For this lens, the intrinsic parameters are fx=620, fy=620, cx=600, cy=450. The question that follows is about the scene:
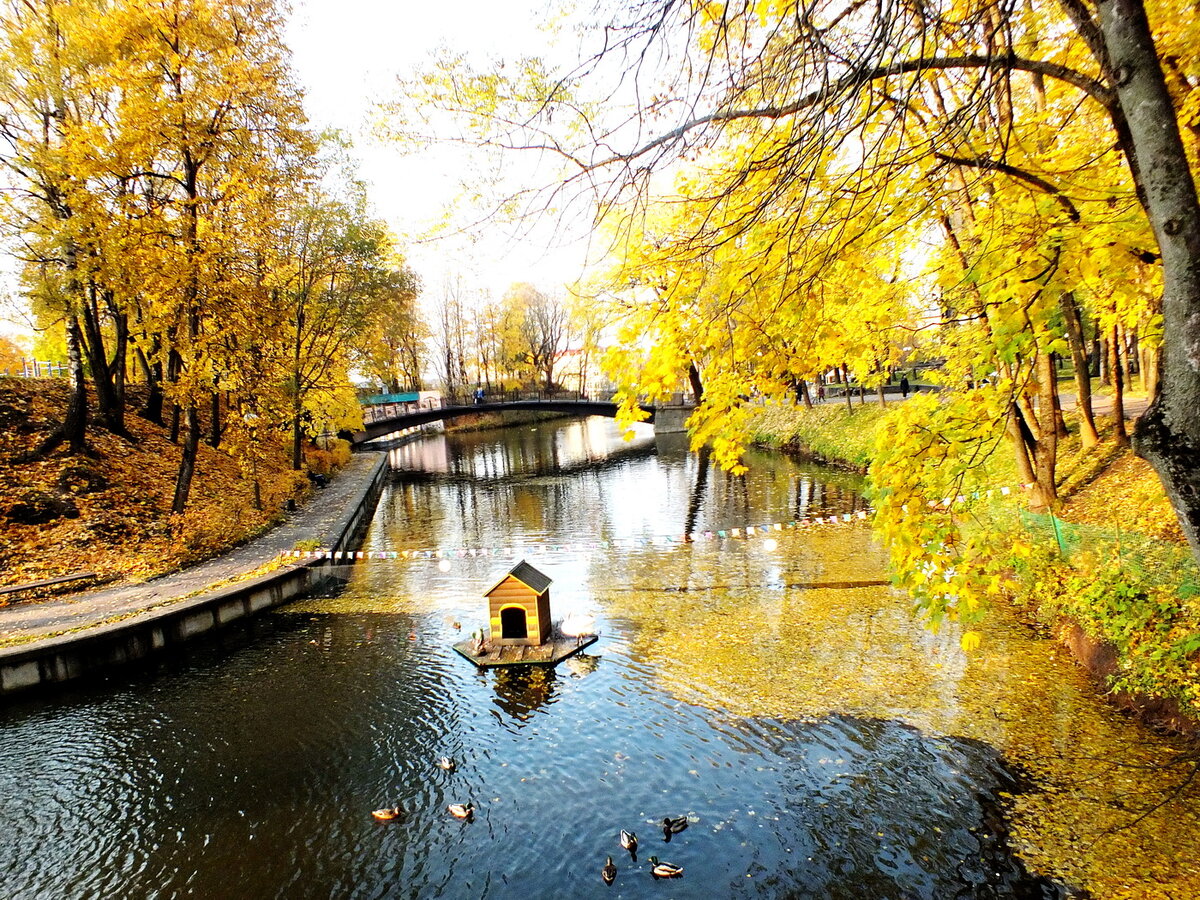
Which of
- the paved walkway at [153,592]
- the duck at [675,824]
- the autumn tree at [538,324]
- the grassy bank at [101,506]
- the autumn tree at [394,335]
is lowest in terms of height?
the duck at [675,824]

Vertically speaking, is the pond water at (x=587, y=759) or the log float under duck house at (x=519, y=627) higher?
the log float under duck house at (x=519, y=627)

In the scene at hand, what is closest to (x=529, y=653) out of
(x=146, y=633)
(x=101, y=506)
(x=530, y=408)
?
(x=146, y=633)

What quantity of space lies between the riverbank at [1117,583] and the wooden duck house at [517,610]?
178 inches

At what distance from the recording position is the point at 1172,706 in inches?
245

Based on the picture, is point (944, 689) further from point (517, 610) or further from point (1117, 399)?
point (1117, 399)

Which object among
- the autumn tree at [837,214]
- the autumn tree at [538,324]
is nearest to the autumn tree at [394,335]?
the autumn tree at [538,324]

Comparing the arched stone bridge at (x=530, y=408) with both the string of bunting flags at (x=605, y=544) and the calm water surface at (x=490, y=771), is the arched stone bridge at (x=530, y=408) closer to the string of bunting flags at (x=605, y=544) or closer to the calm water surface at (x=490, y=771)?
the string of bunting flags at (x=605, y=544)

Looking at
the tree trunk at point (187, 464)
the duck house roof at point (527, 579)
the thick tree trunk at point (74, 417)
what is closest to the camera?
the duck house roof at point (527, 579)

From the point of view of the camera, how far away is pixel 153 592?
1131 cm

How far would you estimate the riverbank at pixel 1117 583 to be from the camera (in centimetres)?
636

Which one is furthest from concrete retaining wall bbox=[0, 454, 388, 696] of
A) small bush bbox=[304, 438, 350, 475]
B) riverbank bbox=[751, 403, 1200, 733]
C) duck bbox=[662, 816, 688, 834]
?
small bush bbox=[304, 438, 350, 475]

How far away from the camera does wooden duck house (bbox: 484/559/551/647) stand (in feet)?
31.4

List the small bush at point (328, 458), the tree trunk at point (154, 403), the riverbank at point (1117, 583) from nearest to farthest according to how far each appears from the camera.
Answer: the riverbank at point (1117, 583)
the tree trunk at point (154, 403)
the small bush at point (328, 458)

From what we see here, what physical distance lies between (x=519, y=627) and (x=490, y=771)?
3.12 m
